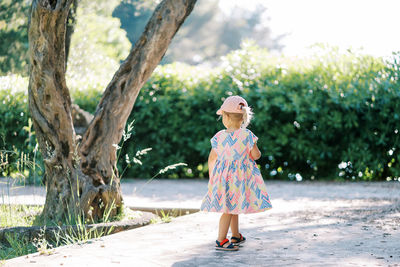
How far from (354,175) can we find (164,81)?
435 cm

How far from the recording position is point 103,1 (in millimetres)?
14055

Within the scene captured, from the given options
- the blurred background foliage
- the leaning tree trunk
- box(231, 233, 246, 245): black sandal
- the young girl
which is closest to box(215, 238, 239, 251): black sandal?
the young girl

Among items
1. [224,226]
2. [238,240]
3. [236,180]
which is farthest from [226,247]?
[236,180]

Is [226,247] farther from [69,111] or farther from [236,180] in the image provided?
[69,111]

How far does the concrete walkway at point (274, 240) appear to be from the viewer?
4.33 metres

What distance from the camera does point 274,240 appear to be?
5184mm

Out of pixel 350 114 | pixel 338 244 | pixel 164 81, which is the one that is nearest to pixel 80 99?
pixel 164 81

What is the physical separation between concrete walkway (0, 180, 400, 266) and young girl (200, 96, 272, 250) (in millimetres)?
333

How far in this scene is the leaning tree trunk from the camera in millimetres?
5812

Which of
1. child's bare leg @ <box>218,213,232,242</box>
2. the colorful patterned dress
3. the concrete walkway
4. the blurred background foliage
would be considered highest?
the blurred background foliage

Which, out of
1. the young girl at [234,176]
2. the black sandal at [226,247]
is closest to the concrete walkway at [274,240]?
the black sandal at [226,247]

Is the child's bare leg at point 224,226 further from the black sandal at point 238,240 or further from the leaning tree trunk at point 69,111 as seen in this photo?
the leaning tree trunk at point 69,111

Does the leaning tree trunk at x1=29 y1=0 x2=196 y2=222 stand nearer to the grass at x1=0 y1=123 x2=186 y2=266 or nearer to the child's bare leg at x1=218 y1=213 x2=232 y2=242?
the grass at x1=0 y1=123 x2=186 y2=266

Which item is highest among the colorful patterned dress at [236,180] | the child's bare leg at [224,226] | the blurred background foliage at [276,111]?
the blurred background foliage at [276,111]
